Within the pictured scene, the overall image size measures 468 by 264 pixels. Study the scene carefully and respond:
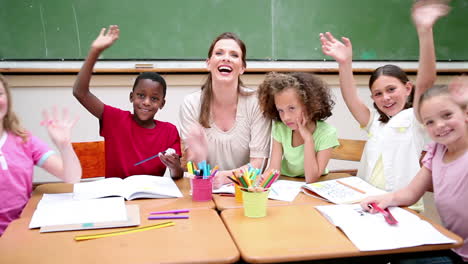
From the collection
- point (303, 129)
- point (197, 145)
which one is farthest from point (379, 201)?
point (197, 145)

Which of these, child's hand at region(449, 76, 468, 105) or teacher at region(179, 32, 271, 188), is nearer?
child's hand at region(449, 76, 468, 105)

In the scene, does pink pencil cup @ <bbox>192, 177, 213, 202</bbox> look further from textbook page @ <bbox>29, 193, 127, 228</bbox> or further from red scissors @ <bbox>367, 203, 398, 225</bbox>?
red scissors @ <bbox>367, 203, 398, 225</bbox>

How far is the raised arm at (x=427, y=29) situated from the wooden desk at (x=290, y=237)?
0.72 metres

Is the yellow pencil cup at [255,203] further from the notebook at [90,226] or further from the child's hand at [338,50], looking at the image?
the child's hand at [338,50]

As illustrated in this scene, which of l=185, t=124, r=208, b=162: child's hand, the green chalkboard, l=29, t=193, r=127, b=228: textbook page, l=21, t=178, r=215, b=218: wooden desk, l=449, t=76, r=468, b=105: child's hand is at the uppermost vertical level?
the green chalkboard

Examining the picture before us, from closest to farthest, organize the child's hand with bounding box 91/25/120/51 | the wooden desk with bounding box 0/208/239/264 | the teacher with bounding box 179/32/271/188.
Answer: the wooden desk with bounding box 0/208/239/264, the child's hand with bounding box 91/25/120/51, the teacher with bounding box 179/32/271/188

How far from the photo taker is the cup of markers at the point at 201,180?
1.44m

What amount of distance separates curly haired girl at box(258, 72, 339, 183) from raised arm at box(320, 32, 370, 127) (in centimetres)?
11

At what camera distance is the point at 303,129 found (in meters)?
1.85

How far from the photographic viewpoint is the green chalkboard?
2.91m

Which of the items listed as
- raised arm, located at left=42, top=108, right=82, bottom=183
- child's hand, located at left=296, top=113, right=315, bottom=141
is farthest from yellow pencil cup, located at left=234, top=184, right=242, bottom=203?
raised arm, located at left=42, top=108, right=82, bottom=183

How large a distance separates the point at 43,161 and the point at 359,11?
285cm

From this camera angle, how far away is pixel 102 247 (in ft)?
3.37

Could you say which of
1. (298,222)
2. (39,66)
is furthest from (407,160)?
(39,66)
